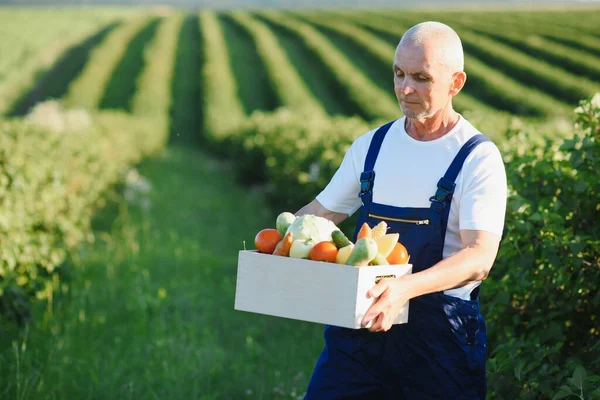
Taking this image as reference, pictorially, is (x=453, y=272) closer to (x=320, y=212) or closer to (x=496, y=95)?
(x=320, y=212)

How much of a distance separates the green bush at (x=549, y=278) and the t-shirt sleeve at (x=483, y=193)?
1041mm

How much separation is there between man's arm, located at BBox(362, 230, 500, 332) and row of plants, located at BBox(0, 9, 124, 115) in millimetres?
42854

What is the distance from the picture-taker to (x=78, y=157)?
34.1ft

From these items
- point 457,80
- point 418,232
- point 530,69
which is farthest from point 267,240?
point 530,69

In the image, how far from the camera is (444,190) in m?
2.99

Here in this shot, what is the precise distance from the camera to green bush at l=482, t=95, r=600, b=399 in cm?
391

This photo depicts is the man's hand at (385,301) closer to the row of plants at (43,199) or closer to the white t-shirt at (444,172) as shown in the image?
the white t-shirt at (444,172)

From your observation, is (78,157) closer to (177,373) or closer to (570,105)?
(177,373)

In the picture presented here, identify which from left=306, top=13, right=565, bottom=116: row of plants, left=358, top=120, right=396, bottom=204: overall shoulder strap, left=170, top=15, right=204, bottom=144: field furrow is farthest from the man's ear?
left=170, top=15, right=204, bottom=144: field furrow

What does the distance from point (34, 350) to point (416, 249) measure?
362 centimetres

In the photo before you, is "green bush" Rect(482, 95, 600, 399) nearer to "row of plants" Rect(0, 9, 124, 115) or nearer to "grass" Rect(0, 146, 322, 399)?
"grass" Rect(0, 146, 322, 399)

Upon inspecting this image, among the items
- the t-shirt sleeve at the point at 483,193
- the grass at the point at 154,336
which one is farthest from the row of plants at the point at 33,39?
the t-shirt sleeve at the point at 483,193

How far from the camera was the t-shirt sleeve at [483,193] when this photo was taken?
2898 mm

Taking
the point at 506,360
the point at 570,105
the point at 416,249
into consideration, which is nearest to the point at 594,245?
the point at 506,360
